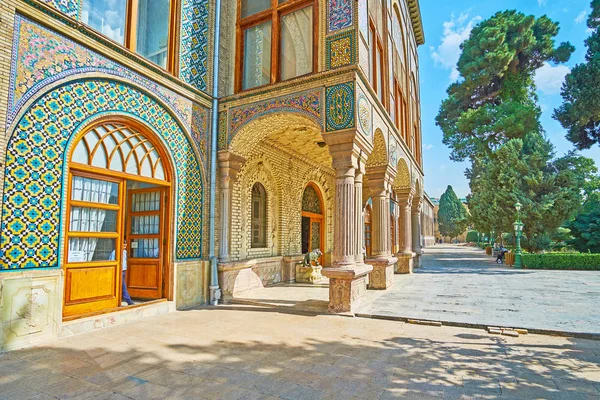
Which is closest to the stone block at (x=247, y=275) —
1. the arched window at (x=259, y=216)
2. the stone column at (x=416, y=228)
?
the arched window at (x=259, y=216)

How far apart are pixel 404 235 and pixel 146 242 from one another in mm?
10124

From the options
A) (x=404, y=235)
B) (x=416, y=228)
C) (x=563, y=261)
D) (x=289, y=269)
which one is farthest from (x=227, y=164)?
(x=563, y=261)

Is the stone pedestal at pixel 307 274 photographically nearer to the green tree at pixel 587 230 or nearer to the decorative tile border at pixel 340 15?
the decorative tile border at pixel 340 15

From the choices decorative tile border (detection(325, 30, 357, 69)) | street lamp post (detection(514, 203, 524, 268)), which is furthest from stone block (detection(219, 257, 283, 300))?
street lamp post (detection(514, 203, 524, 268))

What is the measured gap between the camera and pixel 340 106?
6.96 meters

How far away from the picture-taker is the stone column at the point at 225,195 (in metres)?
8.14

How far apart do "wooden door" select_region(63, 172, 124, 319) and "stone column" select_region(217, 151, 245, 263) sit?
230 cm

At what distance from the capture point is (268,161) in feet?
34.7

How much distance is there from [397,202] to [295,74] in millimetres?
8521

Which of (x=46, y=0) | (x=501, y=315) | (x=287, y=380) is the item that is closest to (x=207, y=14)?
(x=46, y=0)

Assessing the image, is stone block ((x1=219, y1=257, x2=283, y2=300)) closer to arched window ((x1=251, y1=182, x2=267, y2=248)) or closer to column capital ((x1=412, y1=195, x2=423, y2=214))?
arched window ((x1=251, y1=182, x2=267, y2=248))

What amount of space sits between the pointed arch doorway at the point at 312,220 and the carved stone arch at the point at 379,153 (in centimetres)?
342

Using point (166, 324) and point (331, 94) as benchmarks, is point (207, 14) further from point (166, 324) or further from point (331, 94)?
point (166, 324)

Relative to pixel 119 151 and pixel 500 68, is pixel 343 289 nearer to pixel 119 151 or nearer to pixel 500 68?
pixel 119 151
